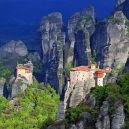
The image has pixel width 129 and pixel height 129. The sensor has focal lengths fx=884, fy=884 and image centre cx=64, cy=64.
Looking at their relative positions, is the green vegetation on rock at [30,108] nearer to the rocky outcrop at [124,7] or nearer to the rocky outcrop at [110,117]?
the rocky outcrop at [124,7]

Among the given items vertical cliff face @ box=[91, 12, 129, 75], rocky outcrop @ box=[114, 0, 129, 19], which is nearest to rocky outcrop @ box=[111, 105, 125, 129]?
vertical cliff face @ box=[91, 12, 129, 75]

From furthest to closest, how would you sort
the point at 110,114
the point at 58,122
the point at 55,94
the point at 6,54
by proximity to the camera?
the point at 6,54 → the point at 55,94 → the point at 58,122 → the point at 110,114

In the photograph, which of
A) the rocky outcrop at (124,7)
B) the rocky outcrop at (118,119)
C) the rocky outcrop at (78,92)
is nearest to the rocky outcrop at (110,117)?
the rocky outcrop at (118,119)

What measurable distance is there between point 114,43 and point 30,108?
19.5 m

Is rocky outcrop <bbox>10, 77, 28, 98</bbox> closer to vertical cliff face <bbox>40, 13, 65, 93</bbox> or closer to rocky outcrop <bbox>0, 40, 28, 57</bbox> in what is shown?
vertical cliff face <bbox>40, 13, 65, 93</bbox>

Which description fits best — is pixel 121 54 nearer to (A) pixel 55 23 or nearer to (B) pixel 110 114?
(A) pixel 55 23

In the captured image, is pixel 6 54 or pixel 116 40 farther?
pixel 6 54

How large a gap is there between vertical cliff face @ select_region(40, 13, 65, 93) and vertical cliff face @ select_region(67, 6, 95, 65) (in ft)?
6.32

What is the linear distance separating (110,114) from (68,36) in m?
80.2

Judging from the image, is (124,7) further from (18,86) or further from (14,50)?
(18,86)

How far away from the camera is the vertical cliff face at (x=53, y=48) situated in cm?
13538

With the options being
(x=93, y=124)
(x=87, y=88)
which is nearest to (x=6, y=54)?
(x=87, y=88)

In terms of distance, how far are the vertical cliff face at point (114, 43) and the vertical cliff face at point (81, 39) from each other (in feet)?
11.0

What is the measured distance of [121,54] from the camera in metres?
127
